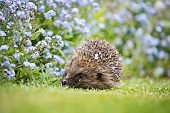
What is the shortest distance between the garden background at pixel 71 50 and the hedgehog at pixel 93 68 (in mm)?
293

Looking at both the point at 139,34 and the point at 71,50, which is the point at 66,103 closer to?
the point at 71,50

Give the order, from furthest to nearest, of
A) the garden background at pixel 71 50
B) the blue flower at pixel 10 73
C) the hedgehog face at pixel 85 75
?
the hedgehog face at pixel 85 75 → the blue flower at pixel 10 73 → the garden background at pixel 71 50

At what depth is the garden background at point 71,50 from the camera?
5.44 metres

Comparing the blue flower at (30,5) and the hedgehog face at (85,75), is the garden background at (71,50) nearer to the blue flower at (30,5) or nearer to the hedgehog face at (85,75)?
the blue flower at (30,5)

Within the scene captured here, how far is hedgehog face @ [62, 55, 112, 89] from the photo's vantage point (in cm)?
790

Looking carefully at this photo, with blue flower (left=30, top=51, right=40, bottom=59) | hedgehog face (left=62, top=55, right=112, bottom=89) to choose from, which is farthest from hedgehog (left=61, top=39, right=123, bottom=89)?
blue flower (left=30, top=51, right=40, bottom=59)

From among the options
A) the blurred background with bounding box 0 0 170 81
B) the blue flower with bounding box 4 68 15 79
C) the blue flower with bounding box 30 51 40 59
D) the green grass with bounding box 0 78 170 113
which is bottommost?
the green grass with bounding box 0 78 170 113

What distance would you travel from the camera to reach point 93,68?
8.02m

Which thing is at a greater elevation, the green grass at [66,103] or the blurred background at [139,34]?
the blurred background at [139,34]

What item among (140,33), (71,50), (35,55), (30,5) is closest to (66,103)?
(35,55)

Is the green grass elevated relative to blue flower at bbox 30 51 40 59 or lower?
lower

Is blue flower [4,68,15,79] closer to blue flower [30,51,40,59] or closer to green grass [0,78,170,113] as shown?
blue flower [30,51,40,59]

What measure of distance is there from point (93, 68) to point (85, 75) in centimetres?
19

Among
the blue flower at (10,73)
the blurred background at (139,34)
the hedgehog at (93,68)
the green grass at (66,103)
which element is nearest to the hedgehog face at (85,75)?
the hedgehog at (93,68)
